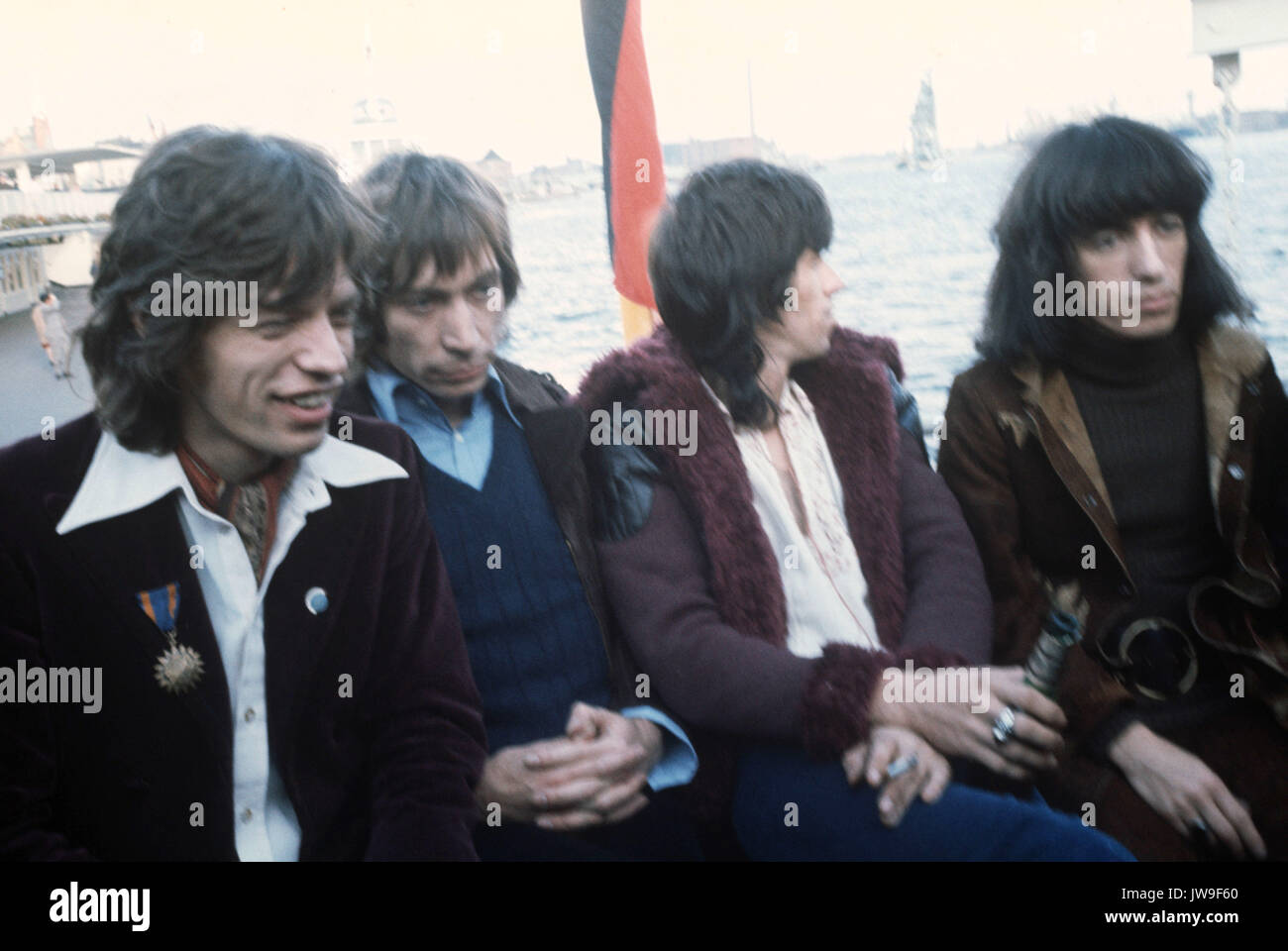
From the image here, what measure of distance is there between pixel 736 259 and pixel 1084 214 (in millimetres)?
693

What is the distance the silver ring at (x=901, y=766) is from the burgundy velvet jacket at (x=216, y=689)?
0.72 metres

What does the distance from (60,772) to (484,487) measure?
87 centimetres

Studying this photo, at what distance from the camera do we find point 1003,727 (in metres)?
2.15

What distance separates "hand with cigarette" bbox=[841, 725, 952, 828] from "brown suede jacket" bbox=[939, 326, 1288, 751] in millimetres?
376

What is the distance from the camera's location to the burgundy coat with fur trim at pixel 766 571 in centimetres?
213

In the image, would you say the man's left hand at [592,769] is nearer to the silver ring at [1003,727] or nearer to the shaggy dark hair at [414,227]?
the silver ring at [1003,727]

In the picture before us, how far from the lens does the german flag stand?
250 centimetres

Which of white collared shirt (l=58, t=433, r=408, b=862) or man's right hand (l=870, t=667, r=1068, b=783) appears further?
man's right hand (l=870, t=667, r=1068, b=783)

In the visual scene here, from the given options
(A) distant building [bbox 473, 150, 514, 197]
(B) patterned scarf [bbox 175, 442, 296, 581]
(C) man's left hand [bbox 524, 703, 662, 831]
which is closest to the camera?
(B) patterned scarf [bbox 175, 442, 296, 581]

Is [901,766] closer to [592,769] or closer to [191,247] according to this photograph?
[592,769]

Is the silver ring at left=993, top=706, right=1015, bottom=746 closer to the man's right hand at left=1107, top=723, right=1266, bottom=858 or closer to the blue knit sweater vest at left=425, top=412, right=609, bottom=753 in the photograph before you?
the man's right hand at left=1107, top=723, right=1266, bottom=858

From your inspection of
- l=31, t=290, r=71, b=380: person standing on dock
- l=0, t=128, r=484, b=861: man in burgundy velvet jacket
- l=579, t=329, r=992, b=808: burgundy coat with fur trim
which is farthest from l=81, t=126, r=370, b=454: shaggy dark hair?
l=579, t=329, r=992, b=808: burgundy coat with fur trim

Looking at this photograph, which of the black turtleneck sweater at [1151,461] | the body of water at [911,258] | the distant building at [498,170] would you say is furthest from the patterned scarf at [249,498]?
the black turtleneck sweater at [1151,461]
